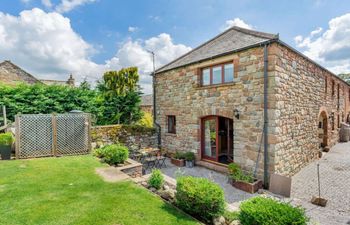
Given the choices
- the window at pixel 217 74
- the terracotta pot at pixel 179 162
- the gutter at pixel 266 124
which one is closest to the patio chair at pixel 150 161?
the terracotta pot at pixel 179 162

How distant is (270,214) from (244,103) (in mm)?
5193

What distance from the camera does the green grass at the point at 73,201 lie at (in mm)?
3955

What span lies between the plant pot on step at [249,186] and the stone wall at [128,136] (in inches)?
257

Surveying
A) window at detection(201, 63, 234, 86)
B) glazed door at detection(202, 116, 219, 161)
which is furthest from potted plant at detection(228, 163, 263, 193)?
window at detection(201, 63, 234, 86)

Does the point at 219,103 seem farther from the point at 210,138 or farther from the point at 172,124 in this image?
the point at 172,124

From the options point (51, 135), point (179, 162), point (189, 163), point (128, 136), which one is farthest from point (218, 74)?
point (51, 135)

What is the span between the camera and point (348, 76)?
2970cm

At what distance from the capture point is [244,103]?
8.18 meters

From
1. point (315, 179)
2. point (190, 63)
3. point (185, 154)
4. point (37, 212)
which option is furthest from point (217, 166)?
point (37, 212)

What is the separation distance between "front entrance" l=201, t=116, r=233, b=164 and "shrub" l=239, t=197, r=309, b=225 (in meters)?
5.45

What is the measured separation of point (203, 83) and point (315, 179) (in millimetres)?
6327

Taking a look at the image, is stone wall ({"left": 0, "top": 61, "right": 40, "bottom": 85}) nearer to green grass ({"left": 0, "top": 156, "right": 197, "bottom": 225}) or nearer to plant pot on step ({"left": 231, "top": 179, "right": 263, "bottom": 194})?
green grass ({"left": 0, "top": 156, "right": 197, "bottom": 225})

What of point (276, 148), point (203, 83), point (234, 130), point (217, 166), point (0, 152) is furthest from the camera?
point (203, 83)

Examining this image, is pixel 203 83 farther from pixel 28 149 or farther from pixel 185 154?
pixel 28 149
